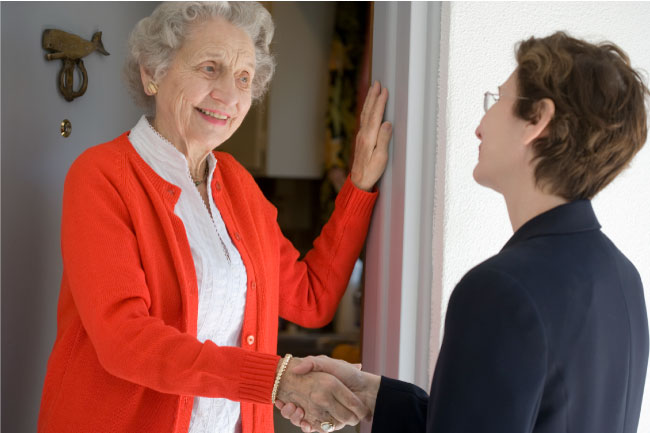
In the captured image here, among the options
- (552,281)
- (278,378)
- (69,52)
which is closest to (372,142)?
(278,378)

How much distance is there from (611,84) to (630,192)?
2.14 feet

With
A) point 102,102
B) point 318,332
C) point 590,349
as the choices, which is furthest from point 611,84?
point 318,332

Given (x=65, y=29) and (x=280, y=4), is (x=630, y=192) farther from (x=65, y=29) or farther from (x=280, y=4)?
(x=280, y=4)

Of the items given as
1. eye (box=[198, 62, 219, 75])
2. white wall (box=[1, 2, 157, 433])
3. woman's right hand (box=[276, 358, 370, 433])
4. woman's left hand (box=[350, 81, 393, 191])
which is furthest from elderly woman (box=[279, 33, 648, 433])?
white wall (box=[1, 2, 157, 433])

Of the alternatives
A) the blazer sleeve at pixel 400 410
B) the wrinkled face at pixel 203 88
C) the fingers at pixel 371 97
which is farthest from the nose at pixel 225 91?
the blazer sleeve at pixel 400 410

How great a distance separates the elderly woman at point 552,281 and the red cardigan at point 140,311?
48 centimetres

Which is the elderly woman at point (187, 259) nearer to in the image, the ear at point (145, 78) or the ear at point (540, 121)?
the ear at point (145, 78)

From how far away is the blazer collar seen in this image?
2.95ft

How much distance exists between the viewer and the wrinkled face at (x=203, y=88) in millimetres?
1427

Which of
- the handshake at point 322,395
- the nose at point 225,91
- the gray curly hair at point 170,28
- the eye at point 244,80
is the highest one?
the gray curly hair at point 170,28

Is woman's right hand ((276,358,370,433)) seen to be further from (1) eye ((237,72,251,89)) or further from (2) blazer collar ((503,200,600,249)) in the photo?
(1) eye ((237,72,251,89))

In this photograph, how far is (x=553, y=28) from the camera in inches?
54.7

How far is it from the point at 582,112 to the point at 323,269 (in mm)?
862

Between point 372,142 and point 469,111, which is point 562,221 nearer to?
point 469,111
